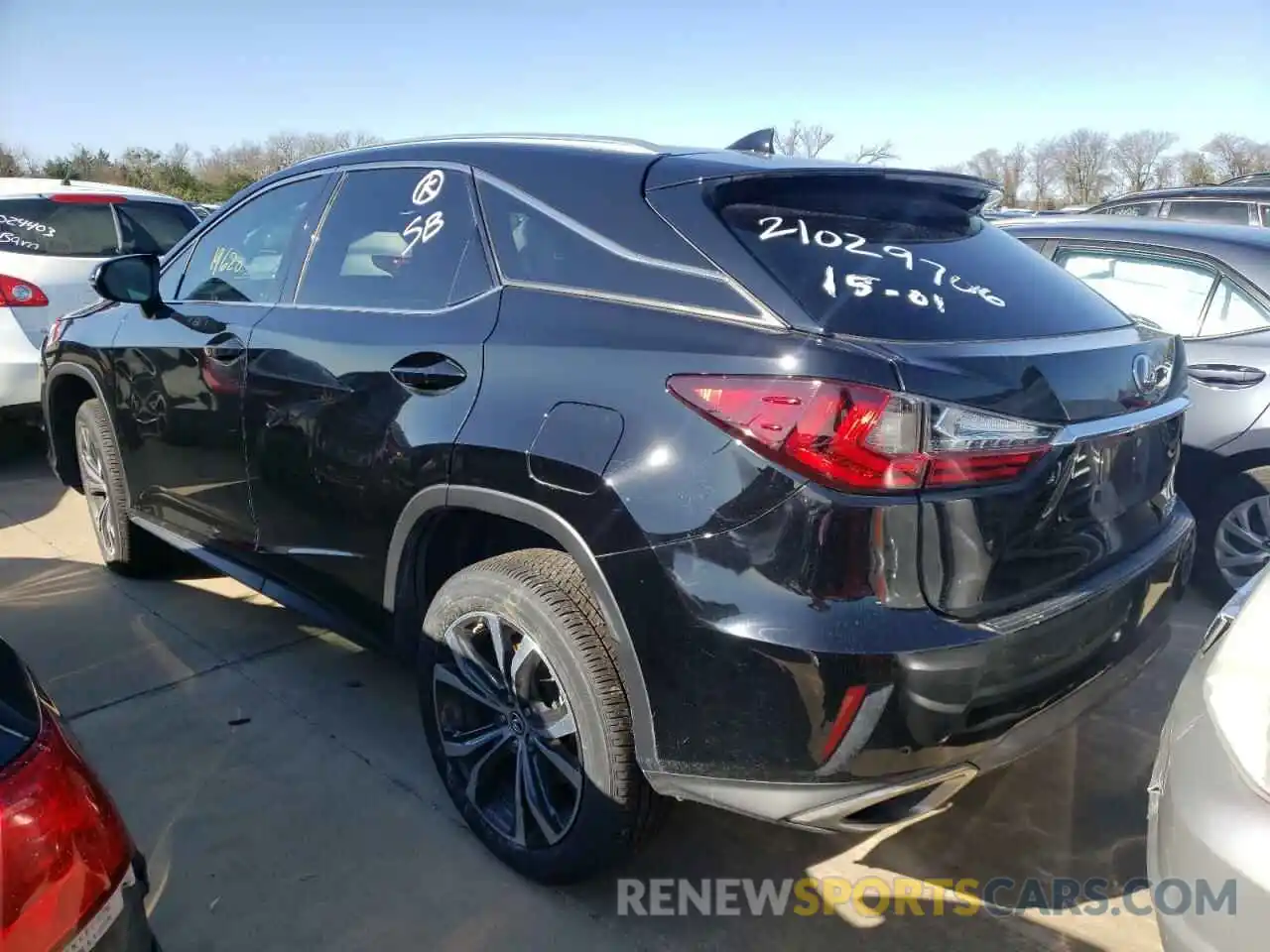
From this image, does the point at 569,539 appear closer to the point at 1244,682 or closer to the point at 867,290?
the point at 867,290

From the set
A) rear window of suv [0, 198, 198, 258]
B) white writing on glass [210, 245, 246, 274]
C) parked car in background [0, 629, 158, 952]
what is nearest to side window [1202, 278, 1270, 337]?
white writing on glass [210, 245, 246, 274]

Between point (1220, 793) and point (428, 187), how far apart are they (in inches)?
92.6

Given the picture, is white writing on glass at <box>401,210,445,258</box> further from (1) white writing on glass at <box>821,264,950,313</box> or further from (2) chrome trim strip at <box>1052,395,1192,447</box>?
(2) chrome trim strip at <box>1052,395,1192,447</box>

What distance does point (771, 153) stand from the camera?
262cm

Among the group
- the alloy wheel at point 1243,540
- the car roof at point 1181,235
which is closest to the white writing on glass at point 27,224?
the car roof at point 1181,235

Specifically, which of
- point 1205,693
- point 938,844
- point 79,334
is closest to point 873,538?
point 1205,693

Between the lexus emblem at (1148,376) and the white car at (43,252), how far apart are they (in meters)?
5.14

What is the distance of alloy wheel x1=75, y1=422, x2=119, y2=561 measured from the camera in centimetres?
420

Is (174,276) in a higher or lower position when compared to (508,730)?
higher

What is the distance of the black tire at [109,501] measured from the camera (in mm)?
4027

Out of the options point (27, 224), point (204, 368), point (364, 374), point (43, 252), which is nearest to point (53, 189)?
point (27, 224)

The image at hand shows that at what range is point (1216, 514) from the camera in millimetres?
4035

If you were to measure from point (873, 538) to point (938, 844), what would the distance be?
1268 millimetres

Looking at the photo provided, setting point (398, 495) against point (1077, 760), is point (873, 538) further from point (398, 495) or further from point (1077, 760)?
point (1077, 760)
